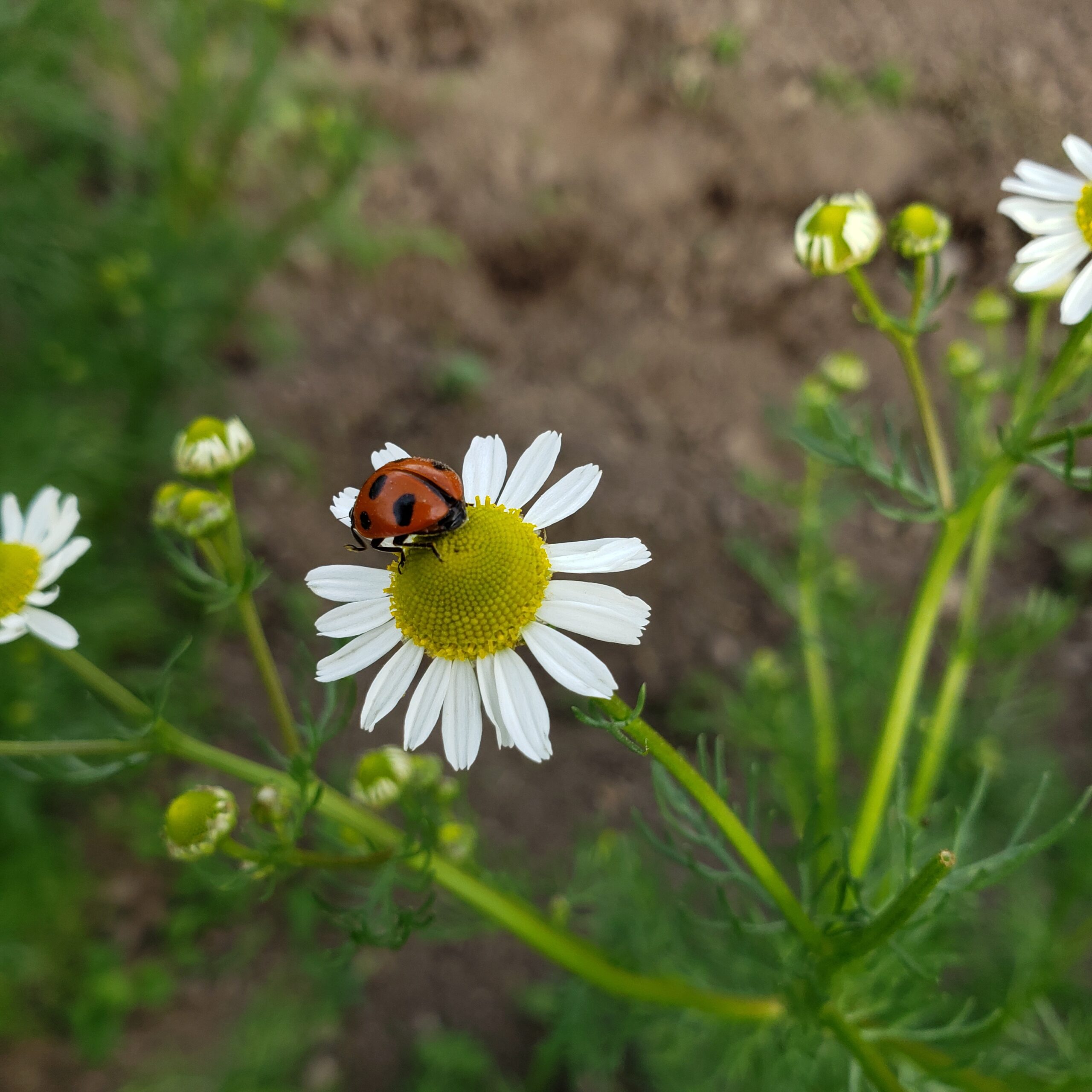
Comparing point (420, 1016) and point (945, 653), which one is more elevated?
point (945, 653)

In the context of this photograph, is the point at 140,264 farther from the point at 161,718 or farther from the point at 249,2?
the point at 161,718

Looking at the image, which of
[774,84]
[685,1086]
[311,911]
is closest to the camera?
[685,1086]

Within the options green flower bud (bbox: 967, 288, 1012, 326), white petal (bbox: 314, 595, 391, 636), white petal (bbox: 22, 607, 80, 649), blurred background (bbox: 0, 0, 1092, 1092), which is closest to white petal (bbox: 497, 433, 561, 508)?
white petal (bbox: 314, 595, 391, 636)

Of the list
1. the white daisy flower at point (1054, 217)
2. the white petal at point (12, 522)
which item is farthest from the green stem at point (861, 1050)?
the white petal at point (12, 522)

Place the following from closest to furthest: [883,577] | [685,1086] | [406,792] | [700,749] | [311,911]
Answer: [700,749]
[406,792]
[685,1086]
[311,911]
[883,577]

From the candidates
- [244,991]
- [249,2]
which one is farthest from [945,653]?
[249,2]

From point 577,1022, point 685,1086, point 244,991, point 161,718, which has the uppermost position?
point 161,718

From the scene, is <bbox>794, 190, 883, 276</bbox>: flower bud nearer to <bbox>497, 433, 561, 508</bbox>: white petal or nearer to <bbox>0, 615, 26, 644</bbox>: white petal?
<bbox>497, 433, 561, 508</bbox>: white petal
